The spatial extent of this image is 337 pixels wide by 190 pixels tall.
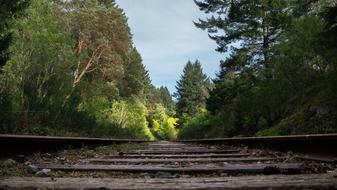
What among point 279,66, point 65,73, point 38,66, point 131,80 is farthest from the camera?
point 131,80

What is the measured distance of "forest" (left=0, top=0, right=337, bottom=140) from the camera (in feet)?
40.0

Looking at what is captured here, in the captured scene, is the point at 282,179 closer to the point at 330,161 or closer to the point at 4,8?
the point at 330,161

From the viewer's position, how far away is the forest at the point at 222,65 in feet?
40.0

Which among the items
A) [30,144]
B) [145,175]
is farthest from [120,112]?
[145,175]

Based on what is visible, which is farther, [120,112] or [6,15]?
[120,112]

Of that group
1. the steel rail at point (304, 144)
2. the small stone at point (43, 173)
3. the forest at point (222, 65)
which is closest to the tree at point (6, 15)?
the forest at point (222, 65)

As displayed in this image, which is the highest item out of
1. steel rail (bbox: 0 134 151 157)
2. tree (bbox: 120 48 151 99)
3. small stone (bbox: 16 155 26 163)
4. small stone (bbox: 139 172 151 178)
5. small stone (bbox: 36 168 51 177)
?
tree (bbox: 120 48 151 99)

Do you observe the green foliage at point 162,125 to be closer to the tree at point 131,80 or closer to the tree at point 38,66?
the tree at point 131,80

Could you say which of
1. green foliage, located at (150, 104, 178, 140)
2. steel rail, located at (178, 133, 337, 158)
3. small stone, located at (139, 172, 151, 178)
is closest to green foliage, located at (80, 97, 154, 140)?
steel rail, located at (178, 133, 337, 158)

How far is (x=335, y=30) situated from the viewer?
1074 centimetres

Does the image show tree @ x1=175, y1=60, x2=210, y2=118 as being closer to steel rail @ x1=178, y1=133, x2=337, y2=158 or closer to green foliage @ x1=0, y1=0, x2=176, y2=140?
green foliage @ x1=0, y1=0, x2=176, y2=140

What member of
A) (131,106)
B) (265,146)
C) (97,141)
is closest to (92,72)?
(131,106)

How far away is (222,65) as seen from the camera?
32281 millimetres

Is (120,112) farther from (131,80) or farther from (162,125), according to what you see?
(162,125)
